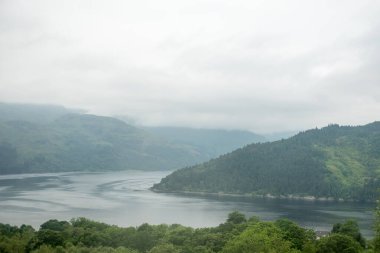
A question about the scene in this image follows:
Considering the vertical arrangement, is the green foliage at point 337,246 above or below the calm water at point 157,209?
above

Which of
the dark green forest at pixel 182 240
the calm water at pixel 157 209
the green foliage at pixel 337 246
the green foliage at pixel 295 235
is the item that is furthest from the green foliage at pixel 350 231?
the calm water at pixel 157 209

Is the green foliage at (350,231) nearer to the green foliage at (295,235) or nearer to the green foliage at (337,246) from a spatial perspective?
the green foliage at (295,235)

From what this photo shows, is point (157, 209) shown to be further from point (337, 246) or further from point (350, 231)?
point (337, 246)

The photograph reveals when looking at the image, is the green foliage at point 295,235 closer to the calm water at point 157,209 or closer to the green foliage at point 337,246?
the green foliage at point 337,246

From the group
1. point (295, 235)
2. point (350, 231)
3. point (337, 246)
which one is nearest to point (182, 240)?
point (295, 235)

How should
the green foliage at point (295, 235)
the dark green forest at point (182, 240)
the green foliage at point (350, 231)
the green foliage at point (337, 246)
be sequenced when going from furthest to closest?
the green foliage at point (350, 231), the green foliage at point (295, 235), the green foliage at point (337, 246), the dark green forest at point (182, 240)

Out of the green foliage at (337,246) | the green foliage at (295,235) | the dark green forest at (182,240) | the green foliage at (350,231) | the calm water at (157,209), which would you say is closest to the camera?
the dark green forest at (182,240)

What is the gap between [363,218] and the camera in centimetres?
14112

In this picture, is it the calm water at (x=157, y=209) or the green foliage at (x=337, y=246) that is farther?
the calm water at (x=157, y=209)

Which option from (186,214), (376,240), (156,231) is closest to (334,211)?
(186,214)

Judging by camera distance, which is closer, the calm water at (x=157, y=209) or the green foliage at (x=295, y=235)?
the green foliage at (x=295, y=235)

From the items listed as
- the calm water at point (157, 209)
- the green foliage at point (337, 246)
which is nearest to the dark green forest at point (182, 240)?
the green foliage at point (337, 246)

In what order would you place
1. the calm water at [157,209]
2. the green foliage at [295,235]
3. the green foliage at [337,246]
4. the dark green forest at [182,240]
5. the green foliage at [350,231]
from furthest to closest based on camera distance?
1. the calm water at [157,209]
2. the green foliage at [350,231]
3. the green foliage at [295,235]
4. the green foliage at [337,246]
5. the dark green forest at [182,240]

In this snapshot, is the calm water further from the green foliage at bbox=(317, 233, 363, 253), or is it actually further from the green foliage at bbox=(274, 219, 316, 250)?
the green foliage at bbox=(317, 233, 363, 253)
